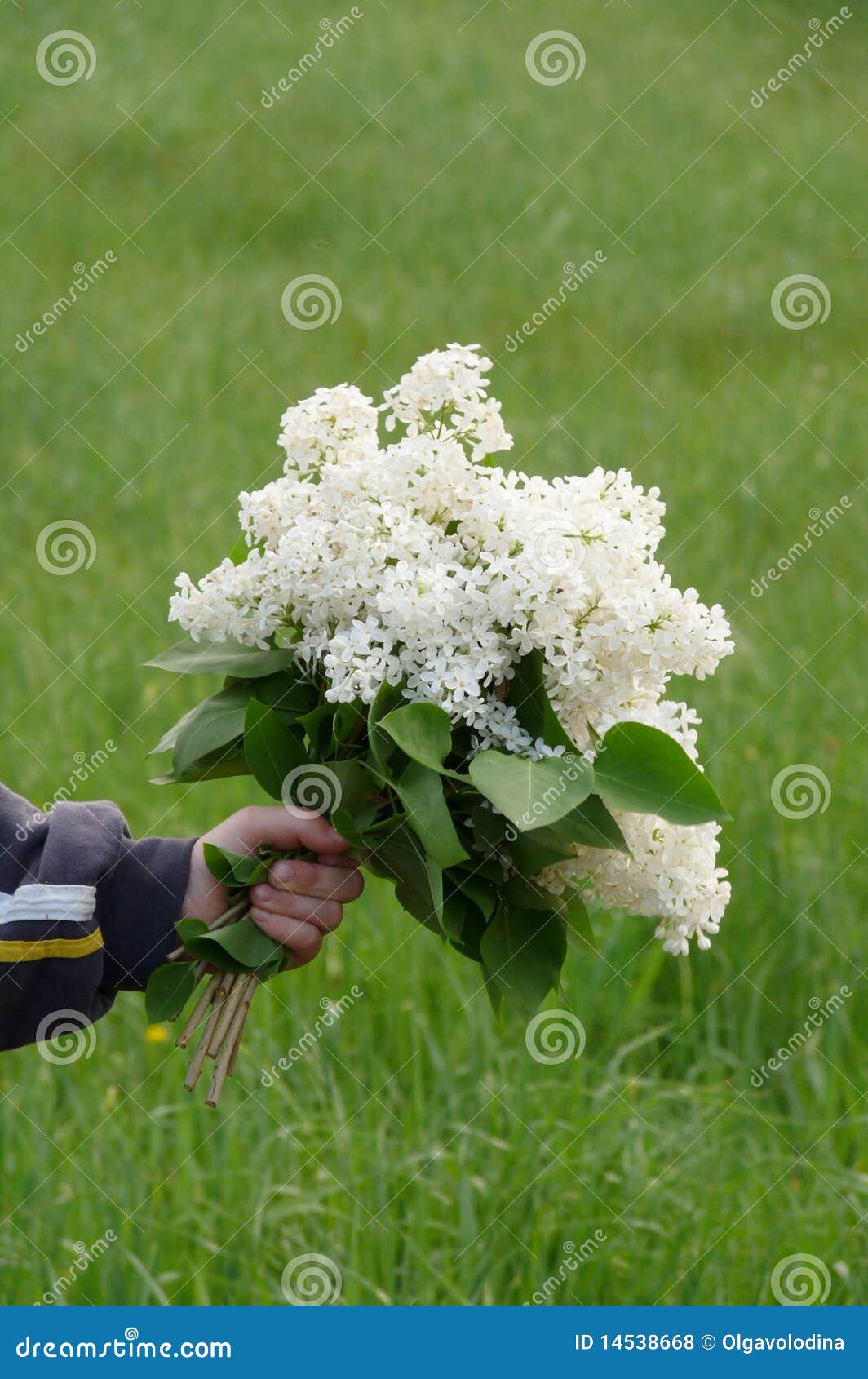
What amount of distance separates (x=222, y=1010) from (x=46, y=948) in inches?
8.7

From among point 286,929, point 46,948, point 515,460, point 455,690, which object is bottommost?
point 46,948

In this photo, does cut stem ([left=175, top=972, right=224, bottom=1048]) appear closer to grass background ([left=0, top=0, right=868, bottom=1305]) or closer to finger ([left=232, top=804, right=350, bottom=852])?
finger ([left=232, top=804, right=350, bottom=852])

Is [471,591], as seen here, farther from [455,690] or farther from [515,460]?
[515,460]

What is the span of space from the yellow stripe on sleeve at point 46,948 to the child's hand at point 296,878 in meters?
0.18

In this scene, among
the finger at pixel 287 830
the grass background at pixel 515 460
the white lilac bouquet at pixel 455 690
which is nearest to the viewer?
the white lilac bouquet at pixel 455 690

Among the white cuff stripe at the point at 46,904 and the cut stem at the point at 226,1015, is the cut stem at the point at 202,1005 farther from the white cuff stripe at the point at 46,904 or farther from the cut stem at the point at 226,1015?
the white cuff stripe at the point at 46,904

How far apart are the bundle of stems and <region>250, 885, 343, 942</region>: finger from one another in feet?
0.16

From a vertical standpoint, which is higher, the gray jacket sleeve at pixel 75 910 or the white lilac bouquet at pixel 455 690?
the white lilac bouquet at pixel 455 690

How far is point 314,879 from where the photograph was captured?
1.66m

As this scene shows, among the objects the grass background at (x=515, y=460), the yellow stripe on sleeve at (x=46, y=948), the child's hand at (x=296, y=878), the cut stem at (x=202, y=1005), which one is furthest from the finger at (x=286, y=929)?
the grass background at (x=515, y=460)

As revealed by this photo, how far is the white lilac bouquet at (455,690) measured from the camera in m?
1.44

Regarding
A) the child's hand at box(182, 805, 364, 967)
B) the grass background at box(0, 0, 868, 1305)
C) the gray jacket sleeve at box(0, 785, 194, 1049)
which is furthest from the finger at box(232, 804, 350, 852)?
the grass background at box(0, 0, 868, 1305)

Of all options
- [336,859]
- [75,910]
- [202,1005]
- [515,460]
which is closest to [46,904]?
[75,910]

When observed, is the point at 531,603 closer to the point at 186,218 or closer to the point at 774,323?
the point at 774,323
